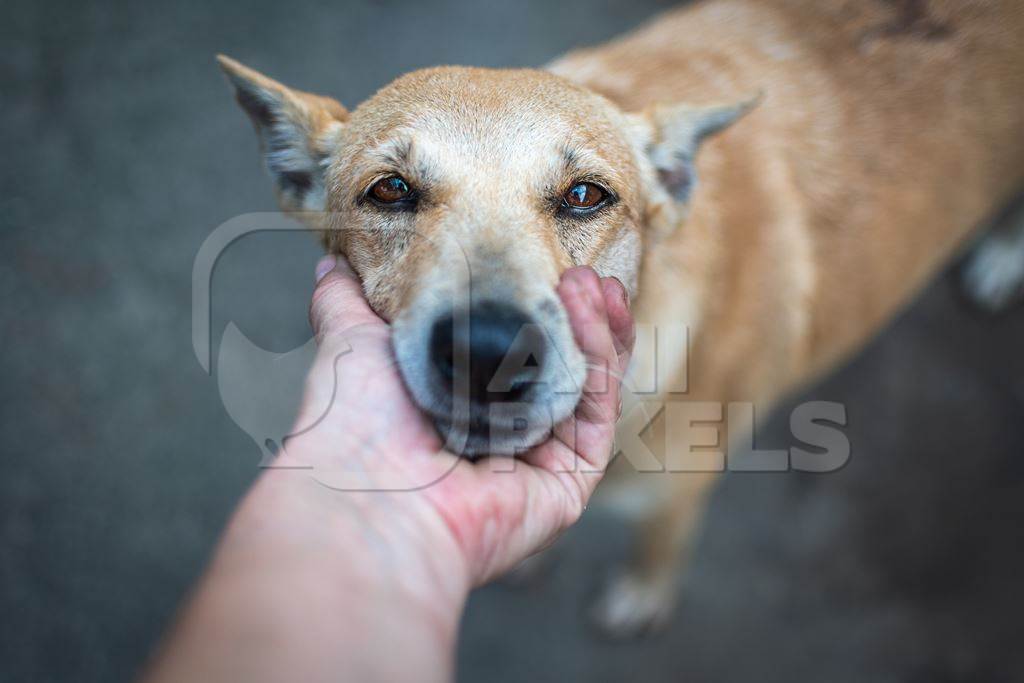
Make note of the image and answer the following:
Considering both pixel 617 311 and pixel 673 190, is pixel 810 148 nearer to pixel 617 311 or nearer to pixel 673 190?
pixel 673 190

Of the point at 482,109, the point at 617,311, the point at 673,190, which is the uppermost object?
the point at 482,109

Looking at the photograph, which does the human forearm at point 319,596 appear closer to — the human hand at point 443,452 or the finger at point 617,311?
the human hand at point 443,452

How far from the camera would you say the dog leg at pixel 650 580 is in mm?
3195

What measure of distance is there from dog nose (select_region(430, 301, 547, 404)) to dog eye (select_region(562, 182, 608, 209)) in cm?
54

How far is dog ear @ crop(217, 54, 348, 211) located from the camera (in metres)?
2.29

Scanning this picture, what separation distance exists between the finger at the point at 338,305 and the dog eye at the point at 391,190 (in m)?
0.22

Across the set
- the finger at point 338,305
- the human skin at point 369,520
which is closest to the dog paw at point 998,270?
the human skin at point 369,520

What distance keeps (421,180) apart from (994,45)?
2.44 m

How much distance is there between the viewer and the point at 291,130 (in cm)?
234

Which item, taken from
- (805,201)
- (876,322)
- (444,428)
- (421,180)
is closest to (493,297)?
(444,428)

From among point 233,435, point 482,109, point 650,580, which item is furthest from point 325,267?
point 650,580

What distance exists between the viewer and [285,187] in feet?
8.05

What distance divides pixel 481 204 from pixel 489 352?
19.6 inches

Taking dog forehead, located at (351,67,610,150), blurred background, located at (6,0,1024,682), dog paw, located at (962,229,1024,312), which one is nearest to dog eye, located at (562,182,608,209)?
dog forehead, located at (351,67,610,150)
